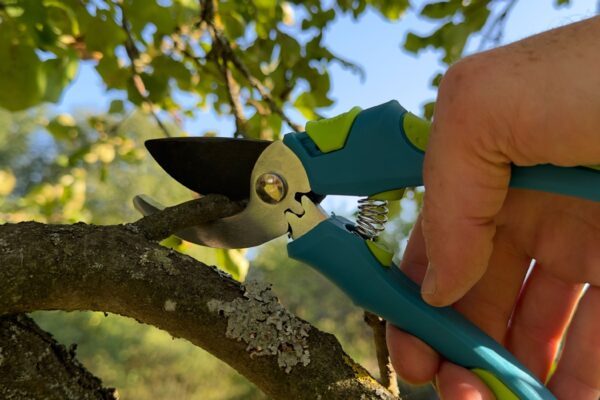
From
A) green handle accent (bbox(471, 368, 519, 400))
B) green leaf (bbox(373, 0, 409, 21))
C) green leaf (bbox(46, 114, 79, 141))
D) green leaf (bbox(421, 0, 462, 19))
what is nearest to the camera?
green handle accent (bbox(471, 368, 519, 400))

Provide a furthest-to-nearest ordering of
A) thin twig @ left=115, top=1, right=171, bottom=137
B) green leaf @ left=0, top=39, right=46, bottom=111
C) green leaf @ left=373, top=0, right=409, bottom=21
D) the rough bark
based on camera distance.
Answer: green leaf @ left=373, top=0, right=409, bottom=21, thin twig @ left=115, top=1, right=171, bottom=137, green leaf @ left=0, top=39, right=46, bottom=111, the rough bark

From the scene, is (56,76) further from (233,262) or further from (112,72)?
(233,262)

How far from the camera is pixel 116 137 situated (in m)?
2.05

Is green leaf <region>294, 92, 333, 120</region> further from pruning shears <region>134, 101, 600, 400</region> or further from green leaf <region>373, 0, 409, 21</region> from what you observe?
pruning shears <region>134, 101, 600, 400</region>

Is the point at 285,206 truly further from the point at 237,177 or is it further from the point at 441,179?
the point at 441,179

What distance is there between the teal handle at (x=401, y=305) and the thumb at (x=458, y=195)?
3 cm

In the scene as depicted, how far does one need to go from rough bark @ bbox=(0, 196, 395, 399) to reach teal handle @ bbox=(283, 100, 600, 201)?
8.6 inches

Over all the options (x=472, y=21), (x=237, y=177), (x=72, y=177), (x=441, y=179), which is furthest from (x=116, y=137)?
(x=441, y=179)

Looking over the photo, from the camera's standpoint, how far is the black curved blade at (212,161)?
753mm

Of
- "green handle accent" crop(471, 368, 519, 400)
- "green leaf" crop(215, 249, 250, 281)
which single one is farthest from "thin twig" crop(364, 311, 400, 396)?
"green leaf" crop(215, 249, 250, 281)

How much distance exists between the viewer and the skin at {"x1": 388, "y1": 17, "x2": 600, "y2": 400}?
0.53 meters

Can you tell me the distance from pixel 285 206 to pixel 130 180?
33.1 feet

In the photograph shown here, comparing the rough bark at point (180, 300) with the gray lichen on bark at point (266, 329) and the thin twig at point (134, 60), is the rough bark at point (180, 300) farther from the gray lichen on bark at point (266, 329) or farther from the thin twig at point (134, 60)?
the thin twig at point (134, 60)

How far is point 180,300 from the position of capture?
54 cm
